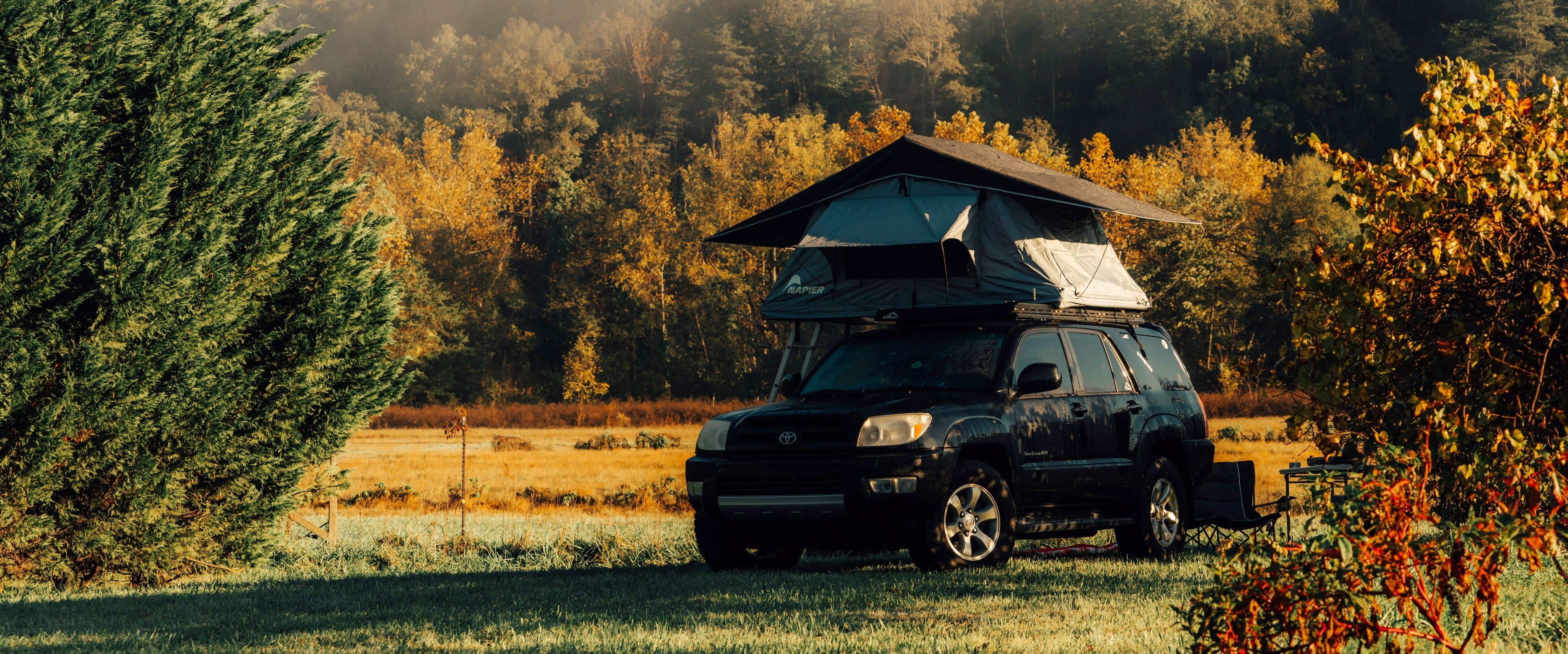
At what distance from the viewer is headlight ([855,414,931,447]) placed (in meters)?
8.62

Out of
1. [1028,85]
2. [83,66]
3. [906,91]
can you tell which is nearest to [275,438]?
[83,66]

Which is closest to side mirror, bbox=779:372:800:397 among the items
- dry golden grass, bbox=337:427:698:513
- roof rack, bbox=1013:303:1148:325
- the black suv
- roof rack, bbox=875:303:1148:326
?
the black suv

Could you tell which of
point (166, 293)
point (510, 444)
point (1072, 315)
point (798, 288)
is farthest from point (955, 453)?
point (510, 444)

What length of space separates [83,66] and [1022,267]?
296 inches

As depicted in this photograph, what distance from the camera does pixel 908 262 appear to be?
11789 millimetres

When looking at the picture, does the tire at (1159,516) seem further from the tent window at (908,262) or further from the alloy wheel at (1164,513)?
the tent window at (908,262)

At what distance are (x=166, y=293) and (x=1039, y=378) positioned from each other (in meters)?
6.26

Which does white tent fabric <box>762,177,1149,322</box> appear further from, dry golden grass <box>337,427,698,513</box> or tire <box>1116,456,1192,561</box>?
dry golden grass <box>337,427,698,513</box>

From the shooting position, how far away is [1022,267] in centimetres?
1135

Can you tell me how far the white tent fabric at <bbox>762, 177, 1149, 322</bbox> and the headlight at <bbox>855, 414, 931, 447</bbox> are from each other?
2.09m

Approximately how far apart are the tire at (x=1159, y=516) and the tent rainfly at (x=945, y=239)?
5.11ft

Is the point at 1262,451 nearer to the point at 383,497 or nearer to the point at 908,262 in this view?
the point at 383,497

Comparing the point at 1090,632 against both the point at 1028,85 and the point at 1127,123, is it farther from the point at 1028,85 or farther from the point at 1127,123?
the point at 1028,85

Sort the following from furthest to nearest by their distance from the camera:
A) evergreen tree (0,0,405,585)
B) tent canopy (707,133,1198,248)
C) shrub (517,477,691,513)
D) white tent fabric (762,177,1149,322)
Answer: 1. shrub (517,477,691,513)
2. tent canopy (707,133,1198,248)
3. white tent fabric (762,177,1149,322)
4. evergreen tree (0,0,405,585)
